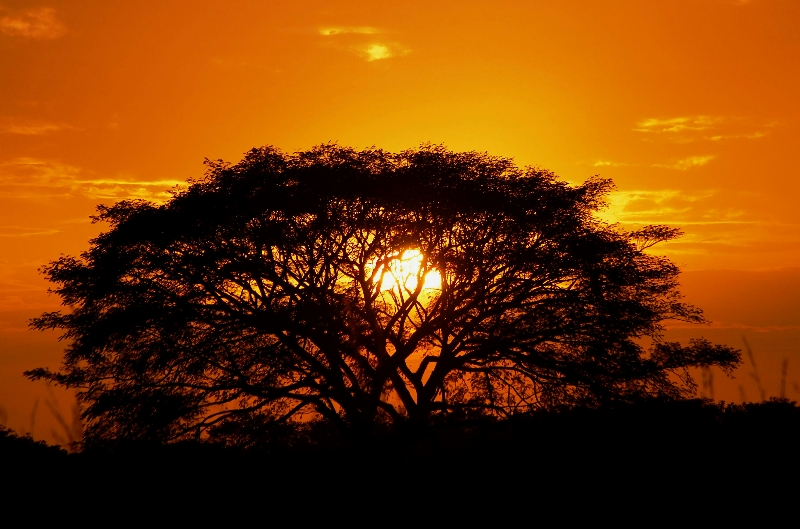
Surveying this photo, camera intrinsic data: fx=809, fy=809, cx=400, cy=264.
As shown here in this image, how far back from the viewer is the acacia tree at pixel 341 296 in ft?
101

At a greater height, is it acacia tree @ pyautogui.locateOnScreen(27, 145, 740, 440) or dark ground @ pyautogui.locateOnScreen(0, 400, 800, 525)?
acacia tree @ pyautogui.locateOnScreen(27, 145, 740, 440)

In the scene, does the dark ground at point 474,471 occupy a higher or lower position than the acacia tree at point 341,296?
lower

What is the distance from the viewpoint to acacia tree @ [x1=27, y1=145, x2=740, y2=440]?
30.7 m

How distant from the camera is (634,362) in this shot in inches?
1253

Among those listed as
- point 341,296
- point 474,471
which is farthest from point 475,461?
point 341,296

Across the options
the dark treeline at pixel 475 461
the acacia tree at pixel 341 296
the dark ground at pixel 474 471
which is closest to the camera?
the dark ground at pixel 474 471

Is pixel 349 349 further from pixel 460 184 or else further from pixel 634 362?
pixel 634 362

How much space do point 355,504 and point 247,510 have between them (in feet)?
9.87

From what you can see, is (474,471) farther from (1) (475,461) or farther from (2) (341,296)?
(2) (341,296)

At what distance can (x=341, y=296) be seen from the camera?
30.2m

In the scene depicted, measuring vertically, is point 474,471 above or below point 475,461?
below

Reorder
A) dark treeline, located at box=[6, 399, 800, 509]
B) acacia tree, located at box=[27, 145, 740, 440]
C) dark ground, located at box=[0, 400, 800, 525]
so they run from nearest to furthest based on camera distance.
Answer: dark ground, located at box=[0, 400, 800, 525]
dark treeline, located at box=[6, 399, 800, 509]
acacia tree, located at box=[27, 145, 740, 440]

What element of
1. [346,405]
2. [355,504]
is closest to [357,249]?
[346,405]

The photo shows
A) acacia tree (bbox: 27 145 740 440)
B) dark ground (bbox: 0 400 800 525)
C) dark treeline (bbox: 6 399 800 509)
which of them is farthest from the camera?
acacia tree (bbox: 27 145 740 440)
